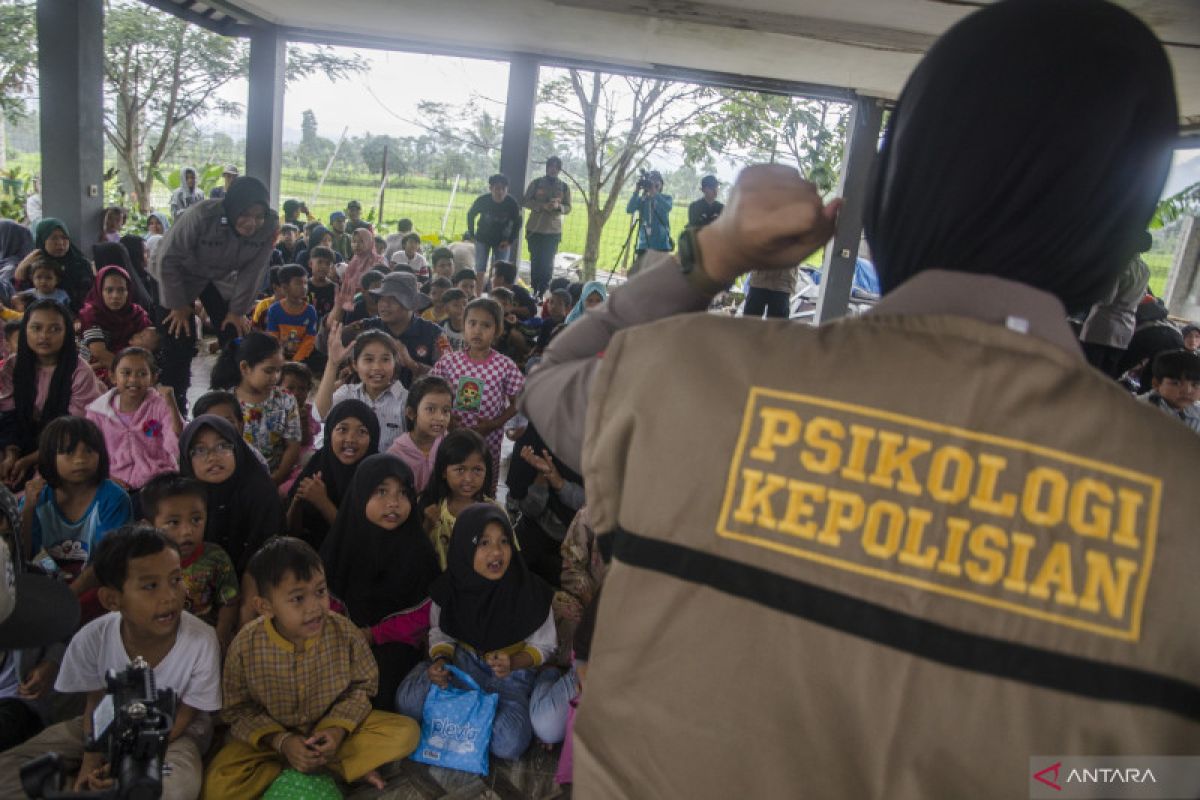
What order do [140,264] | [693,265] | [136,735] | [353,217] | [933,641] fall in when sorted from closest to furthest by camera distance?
1. [933,641]
2. [693,265]
3. [136,735]
4. [140,264]
5. [353,217]

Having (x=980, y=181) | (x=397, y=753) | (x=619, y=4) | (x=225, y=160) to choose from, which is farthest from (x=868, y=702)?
(x=225, y=160)

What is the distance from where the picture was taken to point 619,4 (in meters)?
5.80

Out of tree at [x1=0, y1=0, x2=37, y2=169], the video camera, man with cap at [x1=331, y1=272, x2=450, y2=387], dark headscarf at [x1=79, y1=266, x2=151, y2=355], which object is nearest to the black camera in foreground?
man with cap at [x1=331, y1=272, x2=450, y2=387]

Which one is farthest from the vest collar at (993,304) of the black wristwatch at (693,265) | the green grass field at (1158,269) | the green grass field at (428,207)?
the green grass field at (1158,269)

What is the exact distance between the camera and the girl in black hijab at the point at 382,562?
2783mm

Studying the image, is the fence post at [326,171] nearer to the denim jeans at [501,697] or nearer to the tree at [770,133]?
the tree at [770,133]

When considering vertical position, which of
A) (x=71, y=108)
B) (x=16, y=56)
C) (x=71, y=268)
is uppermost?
(x=16, y=56)

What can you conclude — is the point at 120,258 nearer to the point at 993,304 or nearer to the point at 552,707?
the point at 552,707

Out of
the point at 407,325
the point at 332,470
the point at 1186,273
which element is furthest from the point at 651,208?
the point at 1186,273

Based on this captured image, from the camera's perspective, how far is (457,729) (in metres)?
2.41

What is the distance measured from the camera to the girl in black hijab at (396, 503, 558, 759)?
2.57 meters

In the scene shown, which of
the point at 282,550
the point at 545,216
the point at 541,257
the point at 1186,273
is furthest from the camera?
the point at 1186,273

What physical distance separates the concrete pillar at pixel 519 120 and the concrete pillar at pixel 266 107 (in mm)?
2708

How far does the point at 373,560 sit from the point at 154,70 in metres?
13.7
